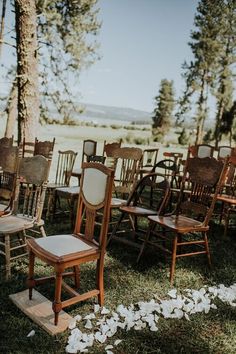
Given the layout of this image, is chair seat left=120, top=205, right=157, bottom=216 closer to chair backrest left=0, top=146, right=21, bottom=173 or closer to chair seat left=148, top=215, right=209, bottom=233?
chair seat left=148, top=215, right=209, bottom=233

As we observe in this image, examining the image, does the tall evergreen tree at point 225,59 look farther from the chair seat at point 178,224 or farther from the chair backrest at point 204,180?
the chair seat at point 178,224

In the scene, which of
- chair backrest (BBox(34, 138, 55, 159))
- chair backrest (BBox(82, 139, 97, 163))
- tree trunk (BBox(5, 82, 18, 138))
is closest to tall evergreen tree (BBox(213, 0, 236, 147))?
tree trunk (BBox(5, 82, 18, 138))

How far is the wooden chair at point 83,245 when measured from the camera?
2359mm

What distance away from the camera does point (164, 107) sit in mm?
40875

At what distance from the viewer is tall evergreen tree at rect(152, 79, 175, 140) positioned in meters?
→ 39.9

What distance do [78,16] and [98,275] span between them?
10.6m

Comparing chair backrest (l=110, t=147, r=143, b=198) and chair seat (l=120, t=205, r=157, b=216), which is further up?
chair backrest (l=110, t=147, r=143, b=198)

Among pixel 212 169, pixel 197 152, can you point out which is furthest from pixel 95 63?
pixel 212 169

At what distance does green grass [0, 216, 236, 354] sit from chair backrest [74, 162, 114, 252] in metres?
0.66

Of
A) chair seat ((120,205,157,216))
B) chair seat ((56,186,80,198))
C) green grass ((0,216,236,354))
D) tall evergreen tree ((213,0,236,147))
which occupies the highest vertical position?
tall evergreen tree ((213,0,236,147))

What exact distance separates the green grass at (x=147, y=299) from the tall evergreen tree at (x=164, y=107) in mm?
34997

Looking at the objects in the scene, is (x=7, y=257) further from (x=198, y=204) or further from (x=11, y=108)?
(x=11, y=108)

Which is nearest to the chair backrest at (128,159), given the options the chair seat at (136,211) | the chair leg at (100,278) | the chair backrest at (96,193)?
the chair seat at (136,211)

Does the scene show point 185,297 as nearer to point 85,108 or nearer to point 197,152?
point 197,152
